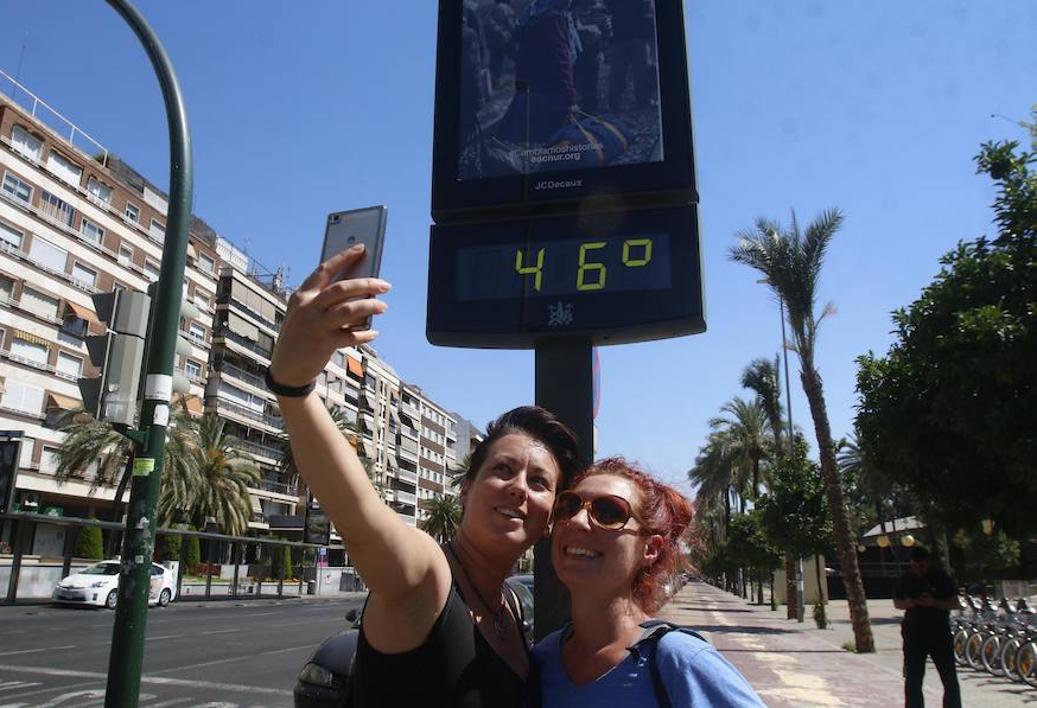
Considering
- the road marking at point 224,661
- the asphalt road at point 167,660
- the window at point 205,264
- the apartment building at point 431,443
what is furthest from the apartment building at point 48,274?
the apartment building at point 431,443

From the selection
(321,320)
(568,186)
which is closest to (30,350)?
(568,186)

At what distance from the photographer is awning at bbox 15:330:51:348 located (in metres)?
35.8

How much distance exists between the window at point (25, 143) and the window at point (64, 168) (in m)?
0.79

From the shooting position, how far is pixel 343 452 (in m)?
1.33

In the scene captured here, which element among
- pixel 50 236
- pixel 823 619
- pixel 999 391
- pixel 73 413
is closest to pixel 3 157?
pixel 50 236

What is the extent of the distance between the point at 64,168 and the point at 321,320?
45.1 m

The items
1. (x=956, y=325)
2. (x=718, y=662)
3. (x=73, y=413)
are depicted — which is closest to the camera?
(x=718, y=662)

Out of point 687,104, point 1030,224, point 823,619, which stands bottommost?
point 823,619

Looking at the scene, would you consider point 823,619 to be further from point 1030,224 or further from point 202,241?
point 202,241

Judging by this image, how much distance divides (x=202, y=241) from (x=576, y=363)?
53526mm

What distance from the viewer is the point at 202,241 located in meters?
51.9

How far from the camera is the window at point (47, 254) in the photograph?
121ft

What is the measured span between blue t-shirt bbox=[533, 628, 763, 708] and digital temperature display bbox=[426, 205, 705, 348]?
1753 mm

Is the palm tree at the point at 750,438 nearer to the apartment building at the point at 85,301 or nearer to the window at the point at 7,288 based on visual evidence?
the apartment building at the point at 85,301
